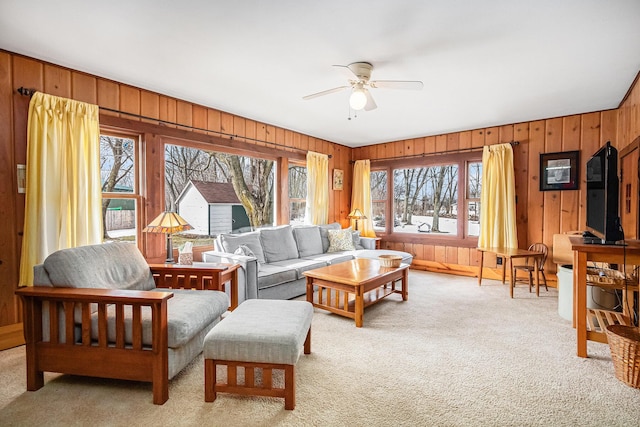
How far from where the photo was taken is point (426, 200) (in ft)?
19.1

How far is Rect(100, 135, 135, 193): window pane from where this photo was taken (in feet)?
10.8

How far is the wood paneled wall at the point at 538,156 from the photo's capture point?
13.8 ft

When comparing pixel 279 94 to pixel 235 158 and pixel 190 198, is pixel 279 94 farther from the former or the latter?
pixel 190 198

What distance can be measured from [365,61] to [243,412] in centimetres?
267

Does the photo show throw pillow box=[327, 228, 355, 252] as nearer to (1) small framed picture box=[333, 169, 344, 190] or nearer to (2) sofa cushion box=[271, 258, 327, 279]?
(2) sofa cushion box=[271, 258, 327, 279]

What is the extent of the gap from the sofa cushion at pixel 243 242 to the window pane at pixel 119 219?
929 mm

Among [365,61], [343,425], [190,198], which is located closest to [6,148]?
[190,198]

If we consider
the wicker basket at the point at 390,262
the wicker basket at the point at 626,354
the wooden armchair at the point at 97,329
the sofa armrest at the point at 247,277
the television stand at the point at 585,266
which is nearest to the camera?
the wooden armchair at the point at 97,329

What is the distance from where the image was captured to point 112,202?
11.0 feet

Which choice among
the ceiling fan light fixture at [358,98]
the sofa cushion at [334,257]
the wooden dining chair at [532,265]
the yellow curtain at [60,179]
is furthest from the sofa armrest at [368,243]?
the yellow curtain at [60,179]

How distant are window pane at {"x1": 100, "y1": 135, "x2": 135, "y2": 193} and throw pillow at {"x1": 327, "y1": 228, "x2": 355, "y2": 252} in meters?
2.83

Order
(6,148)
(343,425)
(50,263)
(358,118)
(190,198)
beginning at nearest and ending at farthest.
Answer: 1. (343,425)
2. (50,263)
3. (6,148)
4. (190,198)
5. (358,118)

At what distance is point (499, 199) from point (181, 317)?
453 cm

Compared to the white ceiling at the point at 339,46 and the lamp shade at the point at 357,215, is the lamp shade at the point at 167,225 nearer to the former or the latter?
the white ceiling at the point at 339,46
